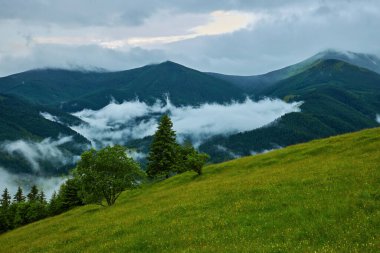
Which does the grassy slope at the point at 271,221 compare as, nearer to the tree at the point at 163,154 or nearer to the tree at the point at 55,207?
the tree at the point at 163,154

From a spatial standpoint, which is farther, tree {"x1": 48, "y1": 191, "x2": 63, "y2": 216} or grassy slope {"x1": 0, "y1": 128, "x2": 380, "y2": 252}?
tree {"x1": 48, "y1": 191, "x2": 63, "y2": 216}

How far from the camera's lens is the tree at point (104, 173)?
148 feet

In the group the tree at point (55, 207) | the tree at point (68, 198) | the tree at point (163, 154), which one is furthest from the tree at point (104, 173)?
the tree at point (55, 207)

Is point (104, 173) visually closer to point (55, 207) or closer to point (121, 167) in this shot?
point (121, 167)

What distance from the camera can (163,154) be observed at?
7481 centimetres

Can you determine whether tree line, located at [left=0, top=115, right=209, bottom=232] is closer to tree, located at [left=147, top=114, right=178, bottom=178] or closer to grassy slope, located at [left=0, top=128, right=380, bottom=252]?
tree, located at [left=147, top=114, right=178, bottom=178]

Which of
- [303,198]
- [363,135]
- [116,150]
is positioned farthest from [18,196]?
[303,198]

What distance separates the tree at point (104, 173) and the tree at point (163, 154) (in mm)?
26095

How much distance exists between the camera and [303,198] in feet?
73.0

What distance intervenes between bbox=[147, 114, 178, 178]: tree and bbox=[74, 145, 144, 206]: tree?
1027 inches

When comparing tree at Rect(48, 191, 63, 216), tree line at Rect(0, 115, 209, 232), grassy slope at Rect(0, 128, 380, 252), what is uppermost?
tree line at Rect(0, 115, 209, 232)

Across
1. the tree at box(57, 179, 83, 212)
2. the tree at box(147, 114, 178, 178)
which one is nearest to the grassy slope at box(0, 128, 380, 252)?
the tree at box(147, 114, 178, 178)

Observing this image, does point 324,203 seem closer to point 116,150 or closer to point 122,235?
point 122,235

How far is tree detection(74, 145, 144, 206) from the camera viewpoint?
148ft
